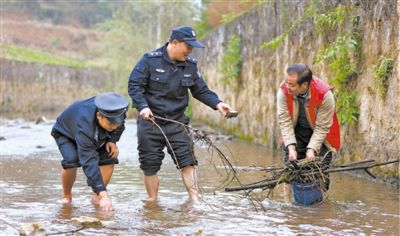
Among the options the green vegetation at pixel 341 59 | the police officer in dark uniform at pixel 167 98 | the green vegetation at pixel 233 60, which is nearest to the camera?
the police officer in dark uniform at pixel 167 98

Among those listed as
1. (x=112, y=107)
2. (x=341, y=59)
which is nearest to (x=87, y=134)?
(x=112, y=107)

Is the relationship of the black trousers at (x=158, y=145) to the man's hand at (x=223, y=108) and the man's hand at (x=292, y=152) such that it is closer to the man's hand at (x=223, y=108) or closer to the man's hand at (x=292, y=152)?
the man's hand at (x=223, y=108)

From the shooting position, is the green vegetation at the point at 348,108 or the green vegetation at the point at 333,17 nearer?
the green vegetation at the point at 348,108

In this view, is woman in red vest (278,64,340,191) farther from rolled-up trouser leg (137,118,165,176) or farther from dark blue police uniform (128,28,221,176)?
rolled-up trouser leg (137,118,165,176)

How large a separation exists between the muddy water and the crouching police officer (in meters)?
0.30

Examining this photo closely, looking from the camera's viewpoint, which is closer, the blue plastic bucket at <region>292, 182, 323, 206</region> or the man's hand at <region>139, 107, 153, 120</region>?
the man's hand at <region>139, 107, 153, 120</region>

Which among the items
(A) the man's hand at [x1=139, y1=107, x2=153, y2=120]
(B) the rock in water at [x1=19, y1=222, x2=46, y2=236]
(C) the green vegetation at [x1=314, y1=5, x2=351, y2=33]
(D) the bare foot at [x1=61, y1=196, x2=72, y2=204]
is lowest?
(D) the bare foot at [x1=61, y1=196, x2=72, y2=204]

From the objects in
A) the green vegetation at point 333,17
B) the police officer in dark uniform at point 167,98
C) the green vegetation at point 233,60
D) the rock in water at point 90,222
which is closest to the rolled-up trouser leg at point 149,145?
the police officer in dark uniform at point 167,98

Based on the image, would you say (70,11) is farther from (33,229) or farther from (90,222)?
(33,229)

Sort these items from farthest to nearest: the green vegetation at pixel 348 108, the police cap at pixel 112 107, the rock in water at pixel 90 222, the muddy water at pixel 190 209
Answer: the green vegetation at pixel 348 108 → the police cap at pixel 112 107 → the muddy water at pixel 190 209 → the rock in water at pixel 90 222

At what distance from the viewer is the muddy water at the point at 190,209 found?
550 centimetres

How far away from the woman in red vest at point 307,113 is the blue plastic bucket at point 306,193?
264 millimetres

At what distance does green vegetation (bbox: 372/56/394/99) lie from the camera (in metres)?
7.95

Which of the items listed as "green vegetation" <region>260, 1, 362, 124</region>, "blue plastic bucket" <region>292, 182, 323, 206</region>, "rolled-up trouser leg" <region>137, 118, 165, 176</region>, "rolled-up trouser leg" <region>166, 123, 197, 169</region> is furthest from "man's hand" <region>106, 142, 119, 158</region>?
"green vegetation" <region>260, 1, 362, 124</region>
